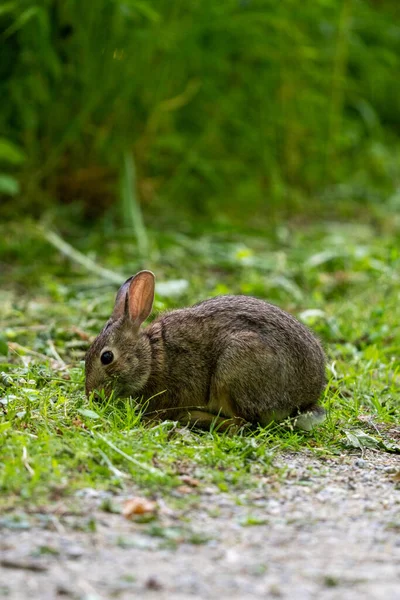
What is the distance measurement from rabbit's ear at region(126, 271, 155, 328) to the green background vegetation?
1.38ft

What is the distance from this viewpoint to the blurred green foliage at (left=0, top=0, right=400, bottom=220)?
757 centimetres

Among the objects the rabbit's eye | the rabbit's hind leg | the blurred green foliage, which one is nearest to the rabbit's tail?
the rabbit's hind leg

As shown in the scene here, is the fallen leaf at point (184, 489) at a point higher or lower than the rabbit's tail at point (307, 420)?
lower

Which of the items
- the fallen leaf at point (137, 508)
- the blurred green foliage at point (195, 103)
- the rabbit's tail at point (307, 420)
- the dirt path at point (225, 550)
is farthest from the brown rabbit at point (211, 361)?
the blurred green foliage at point (195, 103)

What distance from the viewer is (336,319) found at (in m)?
6.21

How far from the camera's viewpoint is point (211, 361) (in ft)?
15.2

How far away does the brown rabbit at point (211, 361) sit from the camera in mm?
4441

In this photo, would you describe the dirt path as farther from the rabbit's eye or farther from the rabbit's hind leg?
the rabbit's eye

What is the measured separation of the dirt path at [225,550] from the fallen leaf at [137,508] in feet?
0.11

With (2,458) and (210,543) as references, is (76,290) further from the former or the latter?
(210,543)

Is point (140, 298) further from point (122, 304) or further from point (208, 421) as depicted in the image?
point (208, 421)

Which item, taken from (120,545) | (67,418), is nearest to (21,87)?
(67,418)

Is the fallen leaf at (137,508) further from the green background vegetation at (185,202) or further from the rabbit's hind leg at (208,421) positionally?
the rabbit's hind leg at (208,421)

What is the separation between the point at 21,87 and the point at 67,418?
3.98 m
